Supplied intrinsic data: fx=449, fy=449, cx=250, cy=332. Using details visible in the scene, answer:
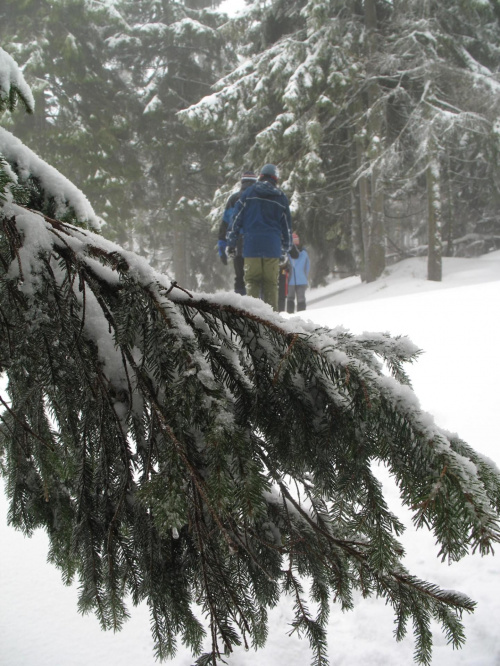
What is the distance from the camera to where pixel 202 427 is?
93cm

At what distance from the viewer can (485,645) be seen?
1877mm

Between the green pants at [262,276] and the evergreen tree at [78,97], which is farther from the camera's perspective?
the evergreen tree at [78,97]

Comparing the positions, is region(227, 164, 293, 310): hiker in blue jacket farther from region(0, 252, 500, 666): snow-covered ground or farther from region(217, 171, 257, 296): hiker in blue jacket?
region(0, 252, 500, 666): snow-covered ground

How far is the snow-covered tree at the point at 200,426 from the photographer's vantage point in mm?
876

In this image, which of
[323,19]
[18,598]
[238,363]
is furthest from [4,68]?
[323,19]

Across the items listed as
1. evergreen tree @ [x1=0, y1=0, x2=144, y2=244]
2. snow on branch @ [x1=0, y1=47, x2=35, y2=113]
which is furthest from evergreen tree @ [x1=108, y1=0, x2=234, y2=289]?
snow on branch @ [x1=0, y1=47, x2=35, y2=113]

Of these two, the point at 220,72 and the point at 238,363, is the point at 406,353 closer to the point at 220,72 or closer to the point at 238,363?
the point at 238,363

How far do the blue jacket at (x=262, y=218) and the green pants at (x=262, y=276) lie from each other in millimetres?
99

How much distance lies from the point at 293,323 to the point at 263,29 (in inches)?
600

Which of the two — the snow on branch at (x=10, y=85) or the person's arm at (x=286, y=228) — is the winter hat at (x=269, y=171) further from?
the snow on branch at (x=10, y=85)

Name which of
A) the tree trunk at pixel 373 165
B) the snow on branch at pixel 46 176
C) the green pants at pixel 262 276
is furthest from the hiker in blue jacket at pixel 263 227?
the tree trunk at pixel 373 165

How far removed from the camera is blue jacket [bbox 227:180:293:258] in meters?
5.95

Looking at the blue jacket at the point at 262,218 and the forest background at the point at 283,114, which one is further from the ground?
the forest background at the point at 283,114

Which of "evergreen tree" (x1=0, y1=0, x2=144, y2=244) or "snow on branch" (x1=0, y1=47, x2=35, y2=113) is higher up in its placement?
"evergreen tree" (x1=0, y1=0, x2=144, y2=244)
